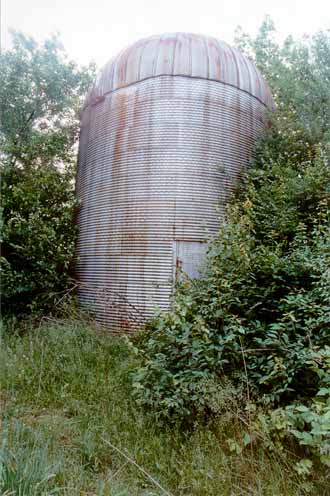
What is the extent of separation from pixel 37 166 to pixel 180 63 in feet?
A: 12.4

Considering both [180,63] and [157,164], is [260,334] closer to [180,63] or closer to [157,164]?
[157,164]

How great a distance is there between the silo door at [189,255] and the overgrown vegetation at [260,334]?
1.21 m

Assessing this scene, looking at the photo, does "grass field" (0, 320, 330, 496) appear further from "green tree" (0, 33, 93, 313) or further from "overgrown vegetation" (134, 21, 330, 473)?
"green tree" (0, 33, 93, 313)

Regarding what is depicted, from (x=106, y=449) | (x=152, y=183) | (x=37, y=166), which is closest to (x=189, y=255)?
(x=152, y=183)

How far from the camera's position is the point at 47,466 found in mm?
2354

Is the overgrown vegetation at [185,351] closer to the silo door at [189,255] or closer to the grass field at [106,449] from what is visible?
the grass field at [106,449]

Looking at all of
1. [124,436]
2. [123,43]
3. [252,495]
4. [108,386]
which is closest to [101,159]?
[123,43]

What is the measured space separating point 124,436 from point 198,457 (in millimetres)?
750

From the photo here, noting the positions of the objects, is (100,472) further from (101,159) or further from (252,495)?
(101,159)

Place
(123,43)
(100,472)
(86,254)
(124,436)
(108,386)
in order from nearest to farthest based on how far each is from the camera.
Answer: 1. (100,472)
2. (124,436)
3. (108,386)
4. (86,254)
5. (123,43)

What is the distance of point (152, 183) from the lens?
21.3 ft

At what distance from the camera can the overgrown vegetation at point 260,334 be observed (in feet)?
9.59

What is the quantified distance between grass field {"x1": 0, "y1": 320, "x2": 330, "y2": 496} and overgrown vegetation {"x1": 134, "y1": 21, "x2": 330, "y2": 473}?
8.9 inches

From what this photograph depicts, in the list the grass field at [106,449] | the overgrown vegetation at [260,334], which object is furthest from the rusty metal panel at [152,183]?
the grass field at [106,449]
